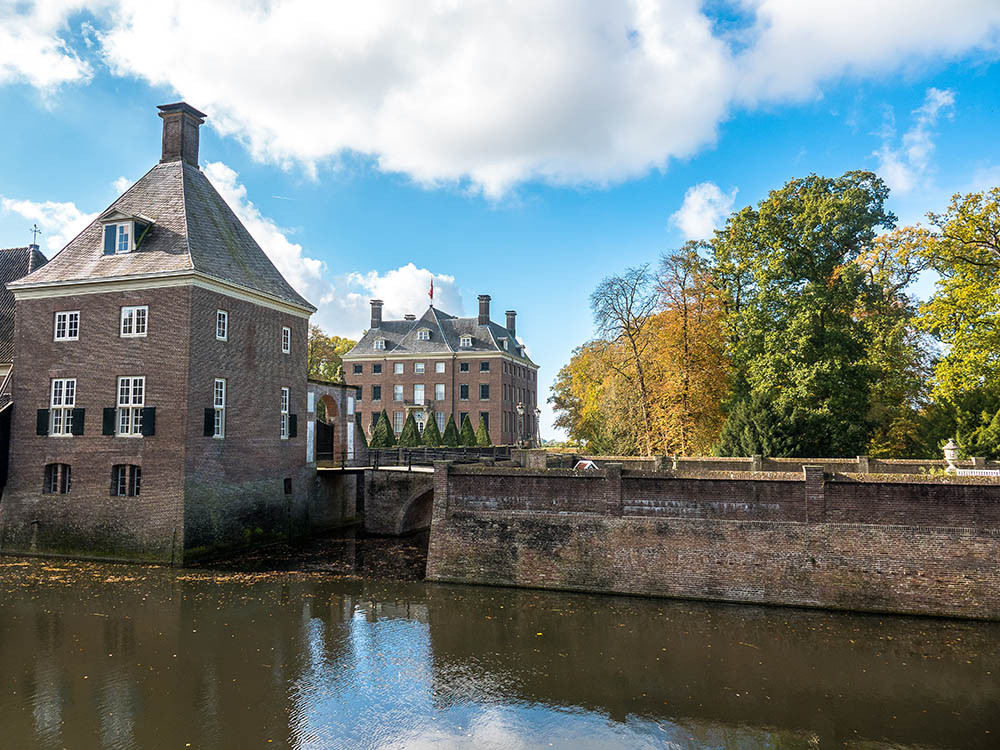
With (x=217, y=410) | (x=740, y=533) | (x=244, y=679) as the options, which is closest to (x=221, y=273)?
(x=217, y=410)

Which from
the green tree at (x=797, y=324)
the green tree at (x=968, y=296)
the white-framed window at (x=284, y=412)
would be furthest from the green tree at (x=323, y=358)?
the green tree at (x=968, y=296)

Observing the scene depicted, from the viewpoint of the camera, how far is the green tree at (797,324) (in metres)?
25.7

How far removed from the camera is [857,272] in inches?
1027

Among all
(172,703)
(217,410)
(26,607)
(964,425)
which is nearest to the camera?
(172,703)

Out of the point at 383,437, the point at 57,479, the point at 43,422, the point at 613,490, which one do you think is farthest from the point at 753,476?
the point at 383,437

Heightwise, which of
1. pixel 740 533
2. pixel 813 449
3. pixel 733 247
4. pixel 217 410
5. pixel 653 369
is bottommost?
pixel 740 533

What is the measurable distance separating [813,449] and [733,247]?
30.0ft

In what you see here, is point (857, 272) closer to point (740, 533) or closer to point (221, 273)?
point (740, 533)

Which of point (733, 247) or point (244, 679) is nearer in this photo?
point (244, 679)

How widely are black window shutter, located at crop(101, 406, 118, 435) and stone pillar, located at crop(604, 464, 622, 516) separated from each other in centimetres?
1577

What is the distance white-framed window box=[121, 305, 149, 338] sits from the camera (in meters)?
20.9

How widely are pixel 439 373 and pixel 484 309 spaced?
7.17 meters

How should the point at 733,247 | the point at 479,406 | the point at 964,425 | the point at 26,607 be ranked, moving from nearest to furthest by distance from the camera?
the point at 26,607 < the point at 964,425 < the point at 733,247 < the point at 479,406

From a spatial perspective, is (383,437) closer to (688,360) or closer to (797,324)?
(688,360)
